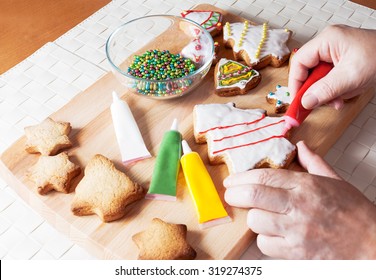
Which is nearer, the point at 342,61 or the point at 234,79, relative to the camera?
the point at 342,61

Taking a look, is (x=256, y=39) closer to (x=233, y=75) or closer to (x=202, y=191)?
(x=233, y=75)

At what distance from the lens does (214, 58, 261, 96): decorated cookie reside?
→ 1.18 metres

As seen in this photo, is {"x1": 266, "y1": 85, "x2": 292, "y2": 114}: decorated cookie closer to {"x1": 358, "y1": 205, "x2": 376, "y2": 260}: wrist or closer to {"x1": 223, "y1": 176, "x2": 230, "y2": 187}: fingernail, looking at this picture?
{"x1": 223, "y1": 176, "x2": 230, "y2": 187}: fingernail

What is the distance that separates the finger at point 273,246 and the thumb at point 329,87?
0.30m

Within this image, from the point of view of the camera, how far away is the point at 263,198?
0.91 m

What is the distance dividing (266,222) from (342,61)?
0.40 m

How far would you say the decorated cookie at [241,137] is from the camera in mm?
1026

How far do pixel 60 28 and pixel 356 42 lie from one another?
0.82 metres

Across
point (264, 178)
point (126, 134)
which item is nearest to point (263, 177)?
point (264, 178)

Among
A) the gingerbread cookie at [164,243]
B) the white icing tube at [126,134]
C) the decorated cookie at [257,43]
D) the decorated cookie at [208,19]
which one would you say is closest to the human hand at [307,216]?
the gingerbread cookie at [164,243]

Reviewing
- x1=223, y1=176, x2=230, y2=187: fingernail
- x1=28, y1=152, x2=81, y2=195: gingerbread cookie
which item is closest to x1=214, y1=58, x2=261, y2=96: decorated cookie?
x1=223, y1=176, x2=230, y2=187: fingernail

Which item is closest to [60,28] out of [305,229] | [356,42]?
[356,42]

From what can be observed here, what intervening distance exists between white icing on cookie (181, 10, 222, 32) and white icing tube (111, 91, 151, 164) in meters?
0.34

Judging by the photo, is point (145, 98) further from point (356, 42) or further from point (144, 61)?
point (356, 42)
